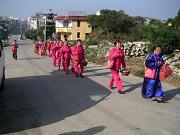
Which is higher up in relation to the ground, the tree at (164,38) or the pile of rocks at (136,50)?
the tree at (164,38)

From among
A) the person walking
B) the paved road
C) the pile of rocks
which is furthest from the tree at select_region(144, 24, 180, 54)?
the person walking

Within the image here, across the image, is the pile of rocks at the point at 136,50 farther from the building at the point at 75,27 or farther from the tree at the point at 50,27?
the tree at the point at 50,27

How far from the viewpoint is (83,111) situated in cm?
873

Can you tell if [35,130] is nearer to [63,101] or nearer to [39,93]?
[63,101]

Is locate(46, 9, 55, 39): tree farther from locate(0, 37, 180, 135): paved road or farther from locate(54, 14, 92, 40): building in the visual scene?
locate(0, 37, 180, 135): paved road

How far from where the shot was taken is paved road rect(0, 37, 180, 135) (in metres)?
7.15

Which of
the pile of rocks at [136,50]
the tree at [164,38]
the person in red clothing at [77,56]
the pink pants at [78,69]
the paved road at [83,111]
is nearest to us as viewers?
the paved road at [83,111]

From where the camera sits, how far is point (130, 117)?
808cm

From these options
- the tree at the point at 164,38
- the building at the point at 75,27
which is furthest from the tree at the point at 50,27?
the tree at the point at 164,38

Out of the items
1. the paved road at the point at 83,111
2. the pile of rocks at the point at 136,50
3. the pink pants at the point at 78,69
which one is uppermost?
the pile of rocks at the point at 136,50

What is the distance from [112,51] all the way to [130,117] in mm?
3594

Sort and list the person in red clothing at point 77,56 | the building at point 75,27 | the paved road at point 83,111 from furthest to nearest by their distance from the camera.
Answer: the building at point 75,27, the person in red clothing at point 77,56, the paved road at point 83,111

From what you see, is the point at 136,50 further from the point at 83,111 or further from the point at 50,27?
the point at 50,27

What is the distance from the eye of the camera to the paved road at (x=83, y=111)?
7152mm
